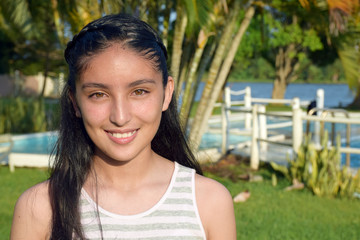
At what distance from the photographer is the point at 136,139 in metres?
1.55

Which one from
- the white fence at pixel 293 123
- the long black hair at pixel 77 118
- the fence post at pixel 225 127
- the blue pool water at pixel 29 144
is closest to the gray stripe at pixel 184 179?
the long black hair at pixel 77 118

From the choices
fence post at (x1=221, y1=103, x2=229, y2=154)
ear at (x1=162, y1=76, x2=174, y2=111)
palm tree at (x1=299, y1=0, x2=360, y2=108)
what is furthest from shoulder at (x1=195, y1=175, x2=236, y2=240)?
fence post at (x1=221, y1=103, x2=229, y2=154)

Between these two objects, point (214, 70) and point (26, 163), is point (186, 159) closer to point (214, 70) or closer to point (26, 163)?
point (214, 70)

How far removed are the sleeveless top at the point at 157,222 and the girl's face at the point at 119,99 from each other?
0.19 meters

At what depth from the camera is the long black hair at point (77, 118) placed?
59.6 inches

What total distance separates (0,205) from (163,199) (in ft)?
15.8

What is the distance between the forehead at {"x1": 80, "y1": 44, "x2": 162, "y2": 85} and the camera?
147 cm

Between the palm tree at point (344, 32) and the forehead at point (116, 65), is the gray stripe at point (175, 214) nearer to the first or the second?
the forehead at point (116, 65)

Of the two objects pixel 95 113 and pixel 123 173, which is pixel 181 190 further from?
pixel 95 113

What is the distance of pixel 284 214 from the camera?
17.4 ft

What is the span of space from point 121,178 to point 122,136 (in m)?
0.19

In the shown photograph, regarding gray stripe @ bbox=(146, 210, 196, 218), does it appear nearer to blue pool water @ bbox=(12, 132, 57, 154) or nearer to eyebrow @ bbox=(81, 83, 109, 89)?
eyebrow @ bbox=(81, 83, 109, 89)

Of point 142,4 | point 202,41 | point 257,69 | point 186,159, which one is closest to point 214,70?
point 202,41

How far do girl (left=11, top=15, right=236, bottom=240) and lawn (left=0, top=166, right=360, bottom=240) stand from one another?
3.15m
